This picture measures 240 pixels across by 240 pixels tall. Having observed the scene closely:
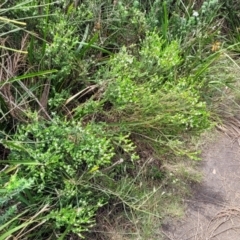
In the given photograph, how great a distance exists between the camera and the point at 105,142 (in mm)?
2051

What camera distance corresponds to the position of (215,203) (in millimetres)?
2398

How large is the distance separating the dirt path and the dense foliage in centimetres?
20

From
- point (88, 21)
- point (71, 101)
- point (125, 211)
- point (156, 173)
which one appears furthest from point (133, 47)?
point (125, 211)

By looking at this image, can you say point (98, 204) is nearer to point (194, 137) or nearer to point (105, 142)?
point (105, 142)

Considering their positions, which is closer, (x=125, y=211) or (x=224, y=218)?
(x=125, y=211)

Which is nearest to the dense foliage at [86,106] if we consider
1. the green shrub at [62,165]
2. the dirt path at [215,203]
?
the green shrub at [62,165]

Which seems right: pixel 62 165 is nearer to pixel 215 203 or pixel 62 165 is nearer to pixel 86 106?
pixel 86 106

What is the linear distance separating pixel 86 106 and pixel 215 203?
79 cm

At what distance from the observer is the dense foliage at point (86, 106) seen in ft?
6.57

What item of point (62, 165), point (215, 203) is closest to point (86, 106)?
point (62, 165)

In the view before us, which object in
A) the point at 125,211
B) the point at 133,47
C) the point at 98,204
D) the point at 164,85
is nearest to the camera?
the point at 98,204

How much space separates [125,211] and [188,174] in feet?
1.36

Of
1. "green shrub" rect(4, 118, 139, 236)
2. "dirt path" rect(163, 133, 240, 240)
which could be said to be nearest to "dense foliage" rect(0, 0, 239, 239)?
"green shrub" rect(4, 118, 139, 236)

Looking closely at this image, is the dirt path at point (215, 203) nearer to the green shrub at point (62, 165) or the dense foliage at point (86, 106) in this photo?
the dense foliage at point (86, 106)
